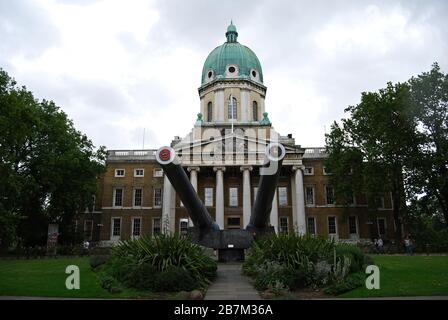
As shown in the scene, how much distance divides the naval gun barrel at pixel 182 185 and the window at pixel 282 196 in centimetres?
2773

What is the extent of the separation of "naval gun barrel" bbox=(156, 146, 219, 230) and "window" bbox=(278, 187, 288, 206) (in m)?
27.7

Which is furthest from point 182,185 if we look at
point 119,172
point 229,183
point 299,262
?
point 119,172

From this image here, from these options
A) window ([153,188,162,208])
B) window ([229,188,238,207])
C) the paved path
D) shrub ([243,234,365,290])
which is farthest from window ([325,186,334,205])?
shrub ([243,234,365,290])

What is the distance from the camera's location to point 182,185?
11.0 meters

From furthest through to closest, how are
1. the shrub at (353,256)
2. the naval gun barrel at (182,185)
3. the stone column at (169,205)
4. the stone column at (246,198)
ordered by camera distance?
the stone column at (169,205), the stone column at (246,198), the shrub at (353,256), the naval gun barrel at (182,185)

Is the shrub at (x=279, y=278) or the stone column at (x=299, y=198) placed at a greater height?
the stone column at (x=299, y=198)

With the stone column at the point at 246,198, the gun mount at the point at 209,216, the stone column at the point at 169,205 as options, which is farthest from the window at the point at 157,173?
the gun mount at the point at 209,216

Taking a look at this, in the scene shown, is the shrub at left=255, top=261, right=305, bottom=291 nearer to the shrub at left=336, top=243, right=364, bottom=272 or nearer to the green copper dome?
the shrub at left=336, top=243, right=364, bottom=272

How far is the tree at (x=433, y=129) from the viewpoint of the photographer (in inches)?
1032

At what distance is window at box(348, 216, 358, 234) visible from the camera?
4184 centimetres

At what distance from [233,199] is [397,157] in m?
18.0

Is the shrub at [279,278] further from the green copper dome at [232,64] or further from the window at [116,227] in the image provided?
the green copper dome at [232,64]

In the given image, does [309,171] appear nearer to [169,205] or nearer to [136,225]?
[169,205]
